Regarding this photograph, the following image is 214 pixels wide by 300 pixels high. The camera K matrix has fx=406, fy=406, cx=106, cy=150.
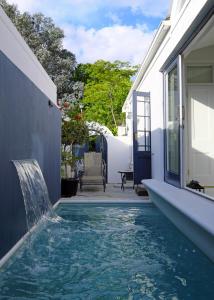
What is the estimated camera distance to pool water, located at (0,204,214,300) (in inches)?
125

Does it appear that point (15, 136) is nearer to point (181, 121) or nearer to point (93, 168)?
point (181, 121)

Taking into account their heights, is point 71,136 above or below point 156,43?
below

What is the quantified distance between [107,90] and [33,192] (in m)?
21.6

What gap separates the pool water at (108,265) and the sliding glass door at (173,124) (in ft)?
3.24

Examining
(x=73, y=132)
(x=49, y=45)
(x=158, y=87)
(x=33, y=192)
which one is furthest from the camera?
(x=49, y=45)

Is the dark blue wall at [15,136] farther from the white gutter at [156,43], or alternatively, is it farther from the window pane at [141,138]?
the window pane at [141,138]

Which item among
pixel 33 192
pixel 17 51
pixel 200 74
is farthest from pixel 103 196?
pixel 17 51

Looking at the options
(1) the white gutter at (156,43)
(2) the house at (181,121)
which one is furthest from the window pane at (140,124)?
(1) the white gutter at (156,43)

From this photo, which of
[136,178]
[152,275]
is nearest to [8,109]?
[152,275]

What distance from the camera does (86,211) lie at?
746cm

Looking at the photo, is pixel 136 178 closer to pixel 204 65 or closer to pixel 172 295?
pixel 204 65

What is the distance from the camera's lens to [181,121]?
601cm

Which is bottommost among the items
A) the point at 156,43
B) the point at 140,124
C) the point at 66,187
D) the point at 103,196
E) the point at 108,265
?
the point at 108,265

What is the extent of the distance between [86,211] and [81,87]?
1975 cm
